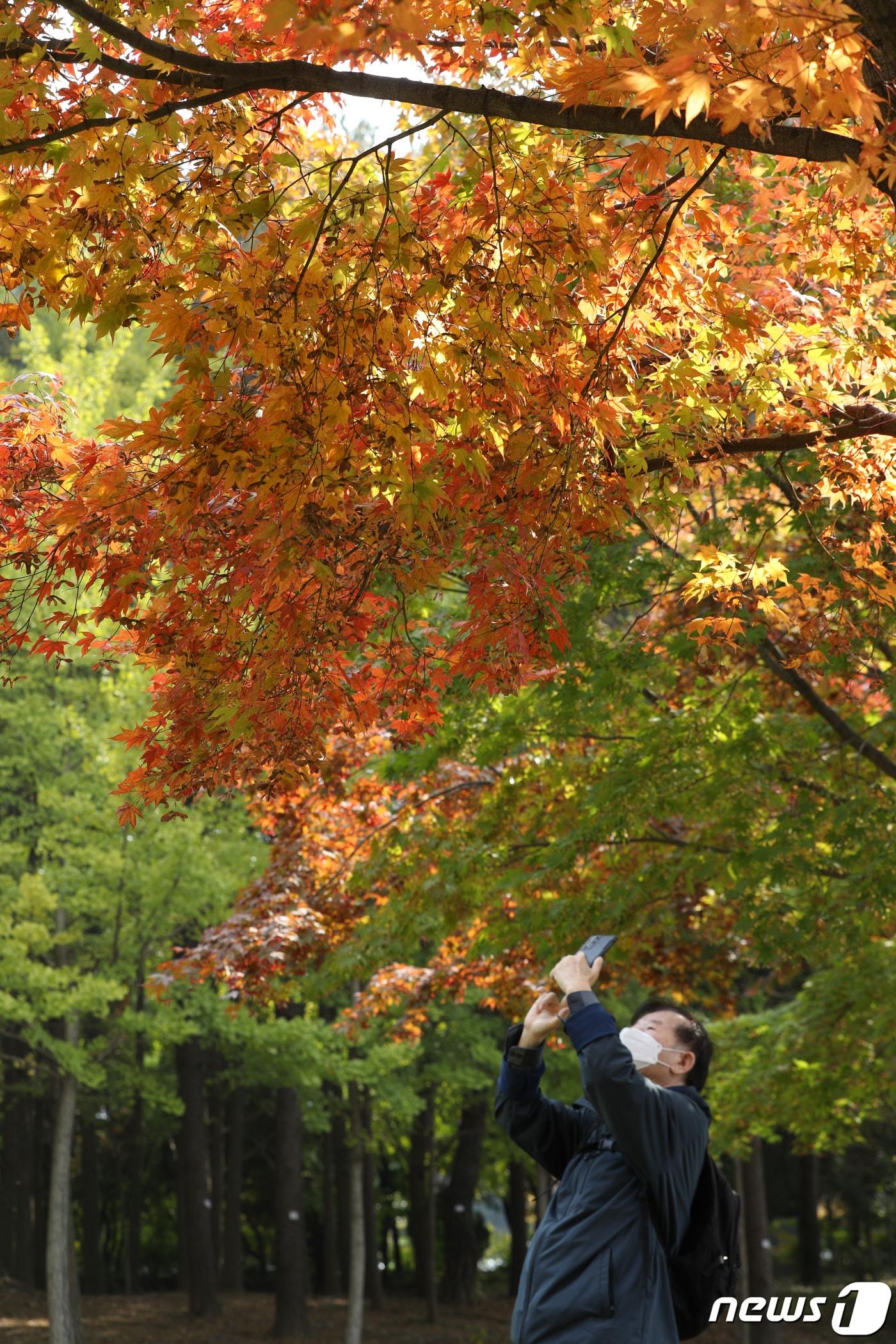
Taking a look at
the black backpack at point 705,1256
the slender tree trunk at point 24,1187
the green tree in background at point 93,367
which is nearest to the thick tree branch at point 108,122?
the black backpack at point 705,1256

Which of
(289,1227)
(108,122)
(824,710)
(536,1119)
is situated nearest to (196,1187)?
(289,1227)

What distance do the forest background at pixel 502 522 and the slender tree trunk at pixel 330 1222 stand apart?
1436 centimetres

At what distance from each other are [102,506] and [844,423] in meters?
A: 2.96

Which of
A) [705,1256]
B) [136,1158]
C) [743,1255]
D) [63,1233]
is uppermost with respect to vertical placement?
[705,1256]

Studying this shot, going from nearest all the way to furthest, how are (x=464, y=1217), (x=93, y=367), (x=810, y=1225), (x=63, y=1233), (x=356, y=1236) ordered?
(x=63, y=1233) → (x=93, y=367) → (x=356, y=1236) → (x=464, y=1217) → (x=810, y=1225)

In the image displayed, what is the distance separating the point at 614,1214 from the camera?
10.8ft

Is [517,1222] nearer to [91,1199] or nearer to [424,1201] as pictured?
[424,1201]

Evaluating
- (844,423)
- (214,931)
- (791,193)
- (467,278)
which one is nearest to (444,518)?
(467,278)

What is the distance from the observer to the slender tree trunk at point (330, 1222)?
27.6 meters

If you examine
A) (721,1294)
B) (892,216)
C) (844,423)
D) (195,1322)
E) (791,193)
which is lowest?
(195,1322)

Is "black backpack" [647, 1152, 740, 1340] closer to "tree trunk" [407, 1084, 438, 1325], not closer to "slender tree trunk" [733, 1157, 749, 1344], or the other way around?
"slender tree trunk" [733, 1157, 749, 1344]

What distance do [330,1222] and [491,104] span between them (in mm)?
29001

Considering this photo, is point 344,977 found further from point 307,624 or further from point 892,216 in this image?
point 892,216

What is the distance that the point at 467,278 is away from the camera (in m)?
4.24
